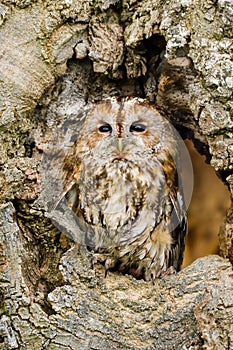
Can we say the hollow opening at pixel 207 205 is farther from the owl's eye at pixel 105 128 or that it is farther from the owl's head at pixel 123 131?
the owl's eye at pixel 105 128

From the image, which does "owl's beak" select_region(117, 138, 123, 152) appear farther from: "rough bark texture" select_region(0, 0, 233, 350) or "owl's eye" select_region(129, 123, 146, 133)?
"rough bark texture" select_region(0, 0, 233, 350)

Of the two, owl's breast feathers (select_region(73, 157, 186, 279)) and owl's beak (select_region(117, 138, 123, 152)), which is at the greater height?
owl's beak (select_region(117, 138, 123, 152))

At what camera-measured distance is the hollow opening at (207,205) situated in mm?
3498

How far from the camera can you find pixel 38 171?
A: 2402mm

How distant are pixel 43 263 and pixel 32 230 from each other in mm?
145

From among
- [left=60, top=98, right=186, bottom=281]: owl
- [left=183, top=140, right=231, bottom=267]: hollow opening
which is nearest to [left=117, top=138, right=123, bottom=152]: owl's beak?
[left=60, top=98, right=186, bottom=281]: owl

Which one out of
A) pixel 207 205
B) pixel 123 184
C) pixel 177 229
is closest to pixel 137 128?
pixel 123 184

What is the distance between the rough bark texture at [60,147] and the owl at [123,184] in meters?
0.10

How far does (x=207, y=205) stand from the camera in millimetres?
3521

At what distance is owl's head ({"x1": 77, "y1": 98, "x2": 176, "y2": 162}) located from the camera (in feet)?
8.46

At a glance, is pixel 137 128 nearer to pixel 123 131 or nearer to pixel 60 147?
pixel 123 131

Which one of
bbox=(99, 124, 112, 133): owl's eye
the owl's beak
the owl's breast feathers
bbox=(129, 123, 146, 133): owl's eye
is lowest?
A: the owl's breast feathers

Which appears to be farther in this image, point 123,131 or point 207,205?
point 207,205

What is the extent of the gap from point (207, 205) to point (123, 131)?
1.10m
